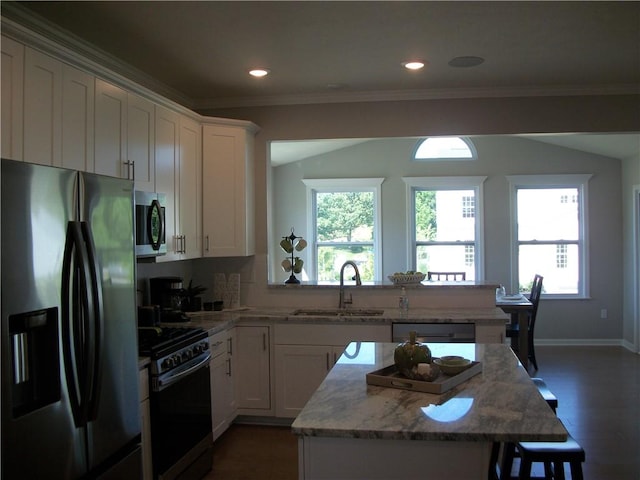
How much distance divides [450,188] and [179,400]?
17.5ft

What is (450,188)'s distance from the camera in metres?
7.46

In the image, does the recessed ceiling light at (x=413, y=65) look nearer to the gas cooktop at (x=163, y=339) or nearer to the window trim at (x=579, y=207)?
the gas cooktop at (x=163, y=339)

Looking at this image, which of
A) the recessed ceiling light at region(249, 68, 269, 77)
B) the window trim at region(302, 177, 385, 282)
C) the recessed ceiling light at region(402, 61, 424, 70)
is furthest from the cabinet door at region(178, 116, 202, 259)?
the window trim at region(302, 177, 385, 282)

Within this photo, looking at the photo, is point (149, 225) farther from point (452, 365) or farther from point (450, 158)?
point (450, 158)

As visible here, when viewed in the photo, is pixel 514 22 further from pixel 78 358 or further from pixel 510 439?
pixel 78 358

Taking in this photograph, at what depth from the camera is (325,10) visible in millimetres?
2865

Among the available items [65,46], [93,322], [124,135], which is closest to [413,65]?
[124,135]

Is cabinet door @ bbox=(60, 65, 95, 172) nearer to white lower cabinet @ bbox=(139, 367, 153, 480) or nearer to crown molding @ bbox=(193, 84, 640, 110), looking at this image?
white lower cabinet @ bbox=(139, 367, 153, 480)

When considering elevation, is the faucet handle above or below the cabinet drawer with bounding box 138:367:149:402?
above

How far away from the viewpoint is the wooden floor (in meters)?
3.44

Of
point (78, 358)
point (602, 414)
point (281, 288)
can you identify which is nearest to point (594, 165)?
point (602, 414)

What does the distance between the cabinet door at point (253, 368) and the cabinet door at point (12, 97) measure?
2361mm

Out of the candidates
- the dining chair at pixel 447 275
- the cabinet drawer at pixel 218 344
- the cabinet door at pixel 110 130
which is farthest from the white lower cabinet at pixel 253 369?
the dining chair at pixel 447 275

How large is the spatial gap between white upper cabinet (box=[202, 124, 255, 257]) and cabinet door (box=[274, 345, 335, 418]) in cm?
90
